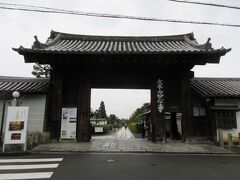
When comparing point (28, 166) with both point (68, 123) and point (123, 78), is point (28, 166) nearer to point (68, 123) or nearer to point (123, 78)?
point (68, 123)

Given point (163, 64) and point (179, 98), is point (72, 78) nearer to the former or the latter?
point (163, 64)

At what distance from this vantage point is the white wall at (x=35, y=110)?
42.9ft

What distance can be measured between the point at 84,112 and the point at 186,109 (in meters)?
6.31

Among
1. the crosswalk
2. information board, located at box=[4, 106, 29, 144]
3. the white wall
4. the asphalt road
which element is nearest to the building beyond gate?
the white wall

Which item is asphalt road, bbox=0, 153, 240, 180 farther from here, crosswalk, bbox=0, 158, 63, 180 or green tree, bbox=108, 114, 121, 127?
green tree, bbox=108, 114, 121, 127

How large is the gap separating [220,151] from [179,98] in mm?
4326

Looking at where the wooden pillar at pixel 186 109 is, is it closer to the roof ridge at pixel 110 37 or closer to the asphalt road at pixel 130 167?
the asphalt road at pixel 130 167

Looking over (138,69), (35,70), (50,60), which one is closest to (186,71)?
(138,69)

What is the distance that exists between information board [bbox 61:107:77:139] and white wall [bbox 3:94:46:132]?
1.29m

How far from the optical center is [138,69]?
13781mm

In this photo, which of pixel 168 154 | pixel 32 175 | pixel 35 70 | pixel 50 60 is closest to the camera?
pixel 32 175

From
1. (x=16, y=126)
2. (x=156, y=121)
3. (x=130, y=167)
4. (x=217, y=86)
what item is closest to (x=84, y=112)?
(x=16, y=126)

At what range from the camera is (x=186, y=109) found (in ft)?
43.1

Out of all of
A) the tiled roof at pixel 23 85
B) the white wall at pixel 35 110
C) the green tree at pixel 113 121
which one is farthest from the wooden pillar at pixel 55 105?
the green tree at pixel 113 121
